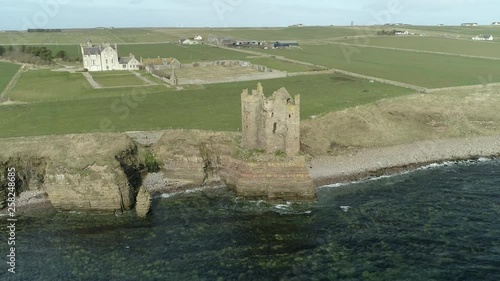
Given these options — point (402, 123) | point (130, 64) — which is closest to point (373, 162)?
point (402, 123)

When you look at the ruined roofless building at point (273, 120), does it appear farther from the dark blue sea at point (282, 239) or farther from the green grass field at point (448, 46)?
the green grass field at point (448, 46)

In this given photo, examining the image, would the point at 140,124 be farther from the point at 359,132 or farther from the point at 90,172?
the point at 359,132

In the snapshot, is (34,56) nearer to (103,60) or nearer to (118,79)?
(103,60)

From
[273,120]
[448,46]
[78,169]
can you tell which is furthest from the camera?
[448,46]

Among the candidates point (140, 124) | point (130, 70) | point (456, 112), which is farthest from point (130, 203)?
point (130, 70)

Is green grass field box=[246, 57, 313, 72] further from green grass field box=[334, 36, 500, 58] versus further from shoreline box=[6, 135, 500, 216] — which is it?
green grass field box=[334, 36, 500, 58]

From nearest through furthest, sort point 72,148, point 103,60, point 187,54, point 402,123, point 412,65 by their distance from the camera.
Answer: point 72,148, point 402,123, point 412,65, point 103,60, point 187,54
